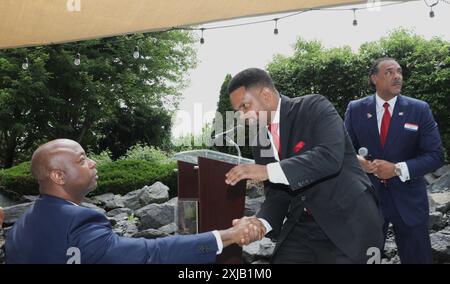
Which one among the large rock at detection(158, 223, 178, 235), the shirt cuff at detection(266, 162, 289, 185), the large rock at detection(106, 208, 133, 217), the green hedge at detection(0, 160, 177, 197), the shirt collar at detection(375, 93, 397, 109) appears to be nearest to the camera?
the shirt cuff at detection(266, 162, 289, 185)

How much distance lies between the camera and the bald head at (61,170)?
1.79 m

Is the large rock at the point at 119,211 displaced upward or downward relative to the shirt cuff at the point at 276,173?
downward

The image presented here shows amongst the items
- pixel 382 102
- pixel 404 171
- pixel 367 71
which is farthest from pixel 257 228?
pixel 367 71

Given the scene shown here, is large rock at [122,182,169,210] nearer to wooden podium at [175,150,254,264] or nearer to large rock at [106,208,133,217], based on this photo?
large rock at [106,208,133,217]

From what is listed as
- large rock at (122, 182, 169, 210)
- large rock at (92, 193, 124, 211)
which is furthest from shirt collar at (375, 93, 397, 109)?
large rock at (92, 193, 124, 211)

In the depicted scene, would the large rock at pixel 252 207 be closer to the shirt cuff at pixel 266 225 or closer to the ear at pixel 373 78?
the ear at pixel 373 78

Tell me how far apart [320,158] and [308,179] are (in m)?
0.10

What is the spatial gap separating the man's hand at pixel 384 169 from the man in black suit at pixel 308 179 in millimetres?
803

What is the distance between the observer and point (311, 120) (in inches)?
83.2

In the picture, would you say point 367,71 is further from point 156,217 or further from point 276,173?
point 276,173

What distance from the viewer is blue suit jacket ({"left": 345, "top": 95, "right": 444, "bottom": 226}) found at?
9.75 feet

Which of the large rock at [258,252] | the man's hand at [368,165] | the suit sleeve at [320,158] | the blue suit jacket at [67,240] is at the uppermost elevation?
the suit sleeve at [320,158]

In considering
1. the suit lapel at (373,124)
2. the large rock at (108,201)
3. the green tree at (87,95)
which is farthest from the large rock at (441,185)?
the green tree at (87,95)
